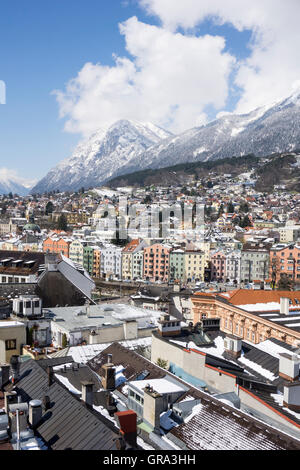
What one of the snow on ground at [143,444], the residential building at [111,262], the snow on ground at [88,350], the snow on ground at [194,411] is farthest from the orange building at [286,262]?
the snow on ground at [143,444]

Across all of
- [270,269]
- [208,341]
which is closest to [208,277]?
[270,269]

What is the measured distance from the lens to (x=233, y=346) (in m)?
17.2

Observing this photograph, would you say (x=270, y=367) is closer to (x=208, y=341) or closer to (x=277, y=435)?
(x=208, y=341)

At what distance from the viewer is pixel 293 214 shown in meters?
135

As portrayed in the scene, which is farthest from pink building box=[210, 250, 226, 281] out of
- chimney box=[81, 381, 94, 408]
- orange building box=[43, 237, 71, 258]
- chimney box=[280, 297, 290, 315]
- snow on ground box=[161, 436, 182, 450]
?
snow on ground box=[161, 436, 182, 450]

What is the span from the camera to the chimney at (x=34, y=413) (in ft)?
34.2

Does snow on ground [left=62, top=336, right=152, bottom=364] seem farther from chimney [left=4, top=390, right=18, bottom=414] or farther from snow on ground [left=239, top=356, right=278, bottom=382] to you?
chimney [left=4, top=390, right=18, bottom=414]

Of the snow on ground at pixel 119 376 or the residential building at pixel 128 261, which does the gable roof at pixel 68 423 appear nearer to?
Answer: the snow on ground at pixel 119 376

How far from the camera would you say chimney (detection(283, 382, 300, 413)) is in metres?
12.6

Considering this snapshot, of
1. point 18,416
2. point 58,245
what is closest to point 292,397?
point 18,416

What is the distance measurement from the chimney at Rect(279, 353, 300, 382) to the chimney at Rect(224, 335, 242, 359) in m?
2.28

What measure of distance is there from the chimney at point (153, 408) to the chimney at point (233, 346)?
661 centimetres
